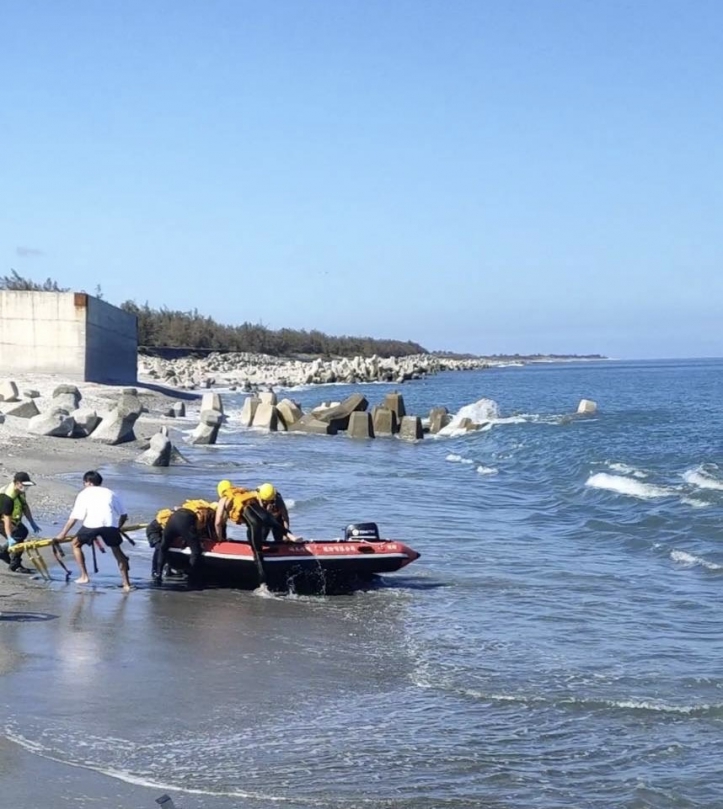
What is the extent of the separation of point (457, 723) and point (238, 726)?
1.56 m

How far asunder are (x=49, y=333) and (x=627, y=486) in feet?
88.5

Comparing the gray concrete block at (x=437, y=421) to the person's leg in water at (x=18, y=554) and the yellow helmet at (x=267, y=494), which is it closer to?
the yellow helmet at (x=267, y=494)

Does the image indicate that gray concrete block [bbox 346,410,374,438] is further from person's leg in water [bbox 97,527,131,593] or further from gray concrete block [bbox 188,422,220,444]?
person's leg in water [bbox 97,527,131,593]

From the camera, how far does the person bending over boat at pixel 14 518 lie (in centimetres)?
1370

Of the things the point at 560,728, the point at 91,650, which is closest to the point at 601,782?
the point at 560,728

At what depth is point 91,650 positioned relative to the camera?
10359 mm

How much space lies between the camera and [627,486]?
25.8 meters

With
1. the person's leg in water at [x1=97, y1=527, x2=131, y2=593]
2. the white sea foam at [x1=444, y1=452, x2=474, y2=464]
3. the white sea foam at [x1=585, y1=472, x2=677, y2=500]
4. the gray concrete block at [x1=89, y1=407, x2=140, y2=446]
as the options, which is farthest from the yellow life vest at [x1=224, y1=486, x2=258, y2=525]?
the white sea foam at [x1=444, y1=452, x2=474, y2=464]

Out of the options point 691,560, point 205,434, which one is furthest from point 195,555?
point 205,434

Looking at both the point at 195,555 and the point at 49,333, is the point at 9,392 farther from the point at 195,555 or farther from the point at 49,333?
the point at 195,555

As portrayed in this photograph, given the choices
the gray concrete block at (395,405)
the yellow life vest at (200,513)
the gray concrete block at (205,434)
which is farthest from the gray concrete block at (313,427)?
the yellow life vest at (200,513)

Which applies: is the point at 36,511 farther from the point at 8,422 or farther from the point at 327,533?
the point at 8,422

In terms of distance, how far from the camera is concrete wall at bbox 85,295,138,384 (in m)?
47.3

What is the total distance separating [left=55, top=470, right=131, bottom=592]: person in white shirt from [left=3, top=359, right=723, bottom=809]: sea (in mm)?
380
